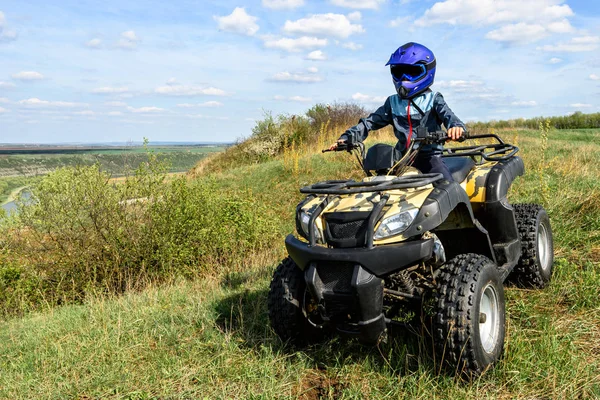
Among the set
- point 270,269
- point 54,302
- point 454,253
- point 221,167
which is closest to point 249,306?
point 270,269

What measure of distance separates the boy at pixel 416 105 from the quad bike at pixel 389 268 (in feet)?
1.31

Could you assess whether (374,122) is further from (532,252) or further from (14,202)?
(14,202)

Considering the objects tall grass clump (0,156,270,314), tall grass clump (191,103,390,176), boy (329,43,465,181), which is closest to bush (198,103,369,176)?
tall grass clump (191,103,390,176)

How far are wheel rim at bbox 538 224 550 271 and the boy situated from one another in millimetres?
1492

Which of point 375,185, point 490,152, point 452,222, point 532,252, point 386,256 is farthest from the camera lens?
point 490,152

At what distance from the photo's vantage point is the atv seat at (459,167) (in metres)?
3.91

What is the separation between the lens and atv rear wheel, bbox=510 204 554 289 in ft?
14.0

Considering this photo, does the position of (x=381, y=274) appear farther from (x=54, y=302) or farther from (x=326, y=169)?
(x=326, y=169)

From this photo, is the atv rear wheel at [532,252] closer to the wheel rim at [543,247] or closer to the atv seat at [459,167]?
the wheel rim at [543,247]

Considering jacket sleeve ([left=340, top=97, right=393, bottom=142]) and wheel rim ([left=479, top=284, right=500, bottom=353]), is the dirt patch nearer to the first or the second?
wheel rim ([left=479, top=284, right=500, bottom=353])

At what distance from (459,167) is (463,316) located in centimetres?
158

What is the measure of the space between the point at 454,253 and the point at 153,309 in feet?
9.48

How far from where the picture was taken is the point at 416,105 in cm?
398

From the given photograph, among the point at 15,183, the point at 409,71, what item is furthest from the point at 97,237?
the point at 409,71
